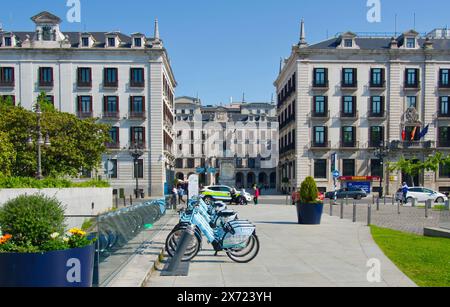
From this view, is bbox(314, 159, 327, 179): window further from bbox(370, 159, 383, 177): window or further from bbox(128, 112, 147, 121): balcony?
bbox(128, 112, 147, 121): balcony

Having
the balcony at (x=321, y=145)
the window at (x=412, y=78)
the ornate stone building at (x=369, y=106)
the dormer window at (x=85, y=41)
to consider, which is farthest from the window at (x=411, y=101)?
the dormer window at (x=85, y=41)

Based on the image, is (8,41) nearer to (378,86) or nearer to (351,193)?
(351,193)

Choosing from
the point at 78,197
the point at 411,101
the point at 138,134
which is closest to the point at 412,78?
the point at 411,101

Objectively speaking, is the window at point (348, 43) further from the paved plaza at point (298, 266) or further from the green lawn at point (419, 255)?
the paved plaza at point (298, 266)

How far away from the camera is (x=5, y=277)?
558 cm

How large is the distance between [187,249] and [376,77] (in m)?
46.5

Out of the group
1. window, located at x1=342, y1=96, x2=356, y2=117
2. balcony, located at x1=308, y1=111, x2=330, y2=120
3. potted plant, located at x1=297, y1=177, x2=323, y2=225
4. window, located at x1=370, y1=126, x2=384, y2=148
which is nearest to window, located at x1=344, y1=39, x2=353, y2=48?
window, located at x1=342, y1=96, x2=356, y2=117

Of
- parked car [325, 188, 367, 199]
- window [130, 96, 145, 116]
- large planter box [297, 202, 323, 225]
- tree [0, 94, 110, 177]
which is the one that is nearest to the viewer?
large planter box [297, 202, 323, 225]

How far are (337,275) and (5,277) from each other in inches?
231

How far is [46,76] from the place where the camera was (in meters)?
48.7

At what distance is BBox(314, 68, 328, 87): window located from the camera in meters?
51.4

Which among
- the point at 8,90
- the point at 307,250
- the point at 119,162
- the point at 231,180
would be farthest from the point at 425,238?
the point at 231,180

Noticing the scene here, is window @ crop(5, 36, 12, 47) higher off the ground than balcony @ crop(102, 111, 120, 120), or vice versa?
window @ crop(5, 36, 12, 47)

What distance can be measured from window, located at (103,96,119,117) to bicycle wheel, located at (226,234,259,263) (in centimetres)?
4153
